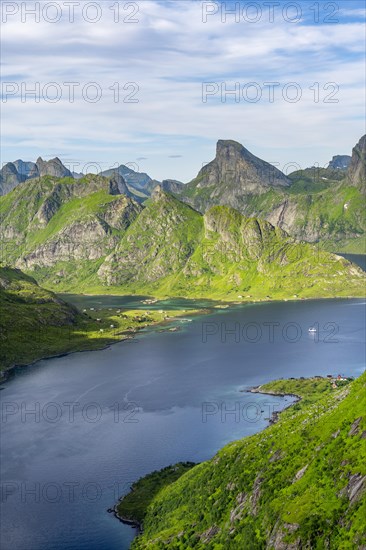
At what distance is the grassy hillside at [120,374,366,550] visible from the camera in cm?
9550

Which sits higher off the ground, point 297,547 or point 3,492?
point 297,547

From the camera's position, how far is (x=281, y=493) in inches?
4360

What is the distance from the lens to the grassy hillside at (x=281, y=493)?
313ft

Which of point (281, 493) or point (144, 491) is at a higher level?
point (281, 493)

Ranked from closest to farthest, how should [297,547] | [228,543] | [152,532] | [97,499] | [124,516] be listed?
[297,547] → [228,543] → [152,532] → [124,516] → [97,499]

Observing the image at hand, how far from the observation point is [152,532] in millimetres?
144250

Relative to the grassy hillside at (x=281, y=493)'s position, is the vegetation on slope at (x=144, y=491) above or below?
below

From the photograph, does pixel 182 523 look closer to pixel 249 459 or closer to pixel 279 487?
pixel 249 459

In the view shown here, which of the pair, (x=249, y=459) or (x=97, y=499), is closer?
(x=249, y=459)

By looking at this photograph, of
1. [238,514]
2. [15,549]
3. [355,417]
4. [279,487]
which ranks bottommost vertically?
[15,549]

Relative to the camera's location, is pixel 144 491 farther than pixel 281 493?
Yes

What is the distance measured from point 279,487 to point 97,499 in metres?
73.3

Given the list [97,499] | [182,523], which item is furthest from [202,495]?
[97,499]

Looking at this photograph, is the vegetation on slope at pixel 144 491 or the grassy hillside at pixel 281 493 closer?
the grassy hillside at pixel 281 493
